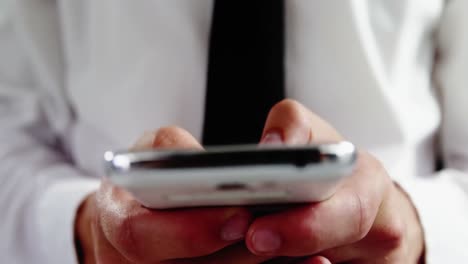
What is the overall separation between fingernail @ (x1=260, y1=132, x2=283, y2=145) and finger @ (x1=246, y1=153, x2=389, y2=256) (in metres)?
0.04

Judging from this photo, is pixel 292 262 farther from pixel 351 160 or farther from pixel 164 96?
pixel 164 96

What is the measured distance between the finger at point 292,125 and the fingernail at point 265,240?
6 centimetres

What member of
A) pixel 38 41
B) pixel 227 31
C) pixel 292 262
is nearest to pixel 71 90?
pixel 38 41

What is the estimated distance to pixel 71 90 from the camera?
0.56 metres

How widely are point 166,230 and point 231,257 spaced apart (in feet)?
0.17

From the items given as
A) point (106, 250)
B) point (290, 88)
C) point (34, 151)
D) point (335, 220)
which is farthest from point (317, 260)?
point (34, 151)

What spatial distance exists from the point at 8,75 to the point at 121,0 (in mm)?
203

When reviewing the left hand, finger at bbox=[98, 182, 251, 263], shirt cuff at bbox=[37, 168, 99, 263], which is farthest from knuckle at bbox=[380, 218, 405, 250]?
shirt cuff at bbox=[37, 168, 99, 263]

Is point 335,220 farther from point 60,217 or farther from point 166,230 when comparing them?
point 60,217

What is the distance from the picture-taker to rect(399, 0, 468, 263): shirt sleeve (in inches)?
15.9

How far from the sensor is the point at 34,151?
1.83ft

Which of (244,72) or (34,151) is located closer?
(244,72)

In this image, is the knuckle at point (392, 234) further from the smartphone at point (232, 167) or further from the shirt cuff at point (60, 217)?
the shirt cuff at point (60, 217)

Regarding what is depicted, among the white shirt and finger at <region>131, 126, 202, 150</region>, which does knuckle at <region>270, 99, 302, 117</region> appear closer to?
finger at <region>131, 126, 202, 150</region>
